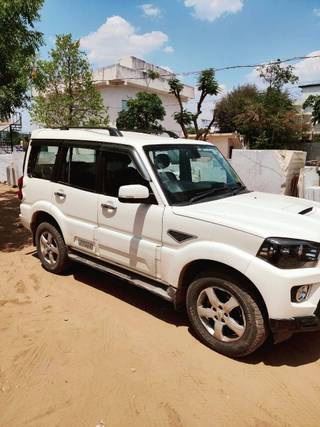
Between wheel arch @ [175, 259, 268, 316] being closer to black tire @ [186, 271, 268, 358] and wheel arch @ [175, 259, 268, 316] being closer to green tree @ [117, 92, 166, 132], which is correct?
black tire @ [186, 271, 268, 358]

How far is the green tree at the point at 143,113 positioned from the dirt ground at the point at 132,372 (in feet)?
81.9

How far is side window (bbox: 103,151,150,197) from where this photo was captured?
3928 millimetres

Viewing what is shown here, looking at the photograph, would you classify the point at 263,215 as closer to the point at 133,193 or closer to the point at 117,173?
the point at 133,193

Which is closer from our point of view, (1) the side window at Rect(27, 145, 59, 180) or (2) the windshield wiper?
(2) the windshield wiper

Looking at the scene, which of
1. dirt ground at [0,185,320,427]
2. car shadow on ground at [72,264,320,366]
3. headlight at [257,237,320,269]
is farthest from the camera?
car shadow on ground at [72,264,320,366]

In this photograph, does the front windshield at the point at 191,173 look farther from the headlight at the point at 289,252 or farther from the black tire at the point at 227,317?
the headlight at the point at 289,252

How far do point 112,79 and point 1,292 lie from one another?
32.5 meters

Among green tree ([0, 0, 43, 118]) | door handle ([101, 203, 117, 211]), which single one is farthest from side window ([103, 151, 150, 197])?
green tree ([0, 0, 43, 118])

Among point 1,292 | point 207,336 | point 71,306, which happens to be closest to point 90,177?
point 71,306

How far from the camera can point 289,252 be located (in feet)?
9.25

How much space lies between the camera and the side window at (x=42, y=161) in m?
4.97

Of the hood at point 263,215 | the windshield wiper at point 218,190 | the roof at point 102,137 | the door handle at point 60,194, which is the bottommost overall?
the hood at point 263,215

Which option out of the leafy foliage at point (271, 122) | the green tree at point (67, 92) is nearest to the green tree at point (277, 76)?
the leafy foliage at point (271, 122)

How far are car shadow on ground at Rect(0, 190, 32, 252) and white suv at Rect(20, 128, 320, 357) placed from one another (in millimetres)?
1704
